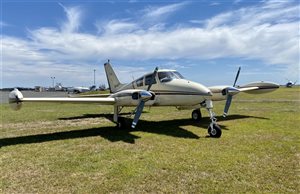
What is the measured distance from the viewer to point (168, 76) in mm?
13703

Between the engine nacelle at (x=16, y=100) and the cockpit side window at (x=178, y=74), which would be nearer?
the engine nacelle at (x=16, y=100)

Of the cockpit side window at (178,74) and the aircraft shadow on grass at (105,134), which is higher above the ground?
the cockpit side window at (178,74)

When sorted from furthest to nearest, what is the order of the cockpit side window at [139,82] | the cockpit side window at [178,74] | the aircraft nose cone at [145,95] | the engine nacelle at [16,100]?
the cockpit side window at [139,82], the cockpit side window at [178,74], the aircraft nose cone at [145,95], the engine nacelle at [16,100]

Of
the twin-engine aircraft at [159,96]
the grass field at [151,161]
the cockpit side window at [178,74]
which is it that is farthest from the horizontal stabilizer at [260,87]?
the cockpit side window at [178,74]

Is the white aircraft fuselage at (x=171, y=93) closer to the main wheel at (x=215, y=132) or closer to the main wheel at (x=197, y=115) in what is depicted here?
the main wheel at (x=215, y=132)

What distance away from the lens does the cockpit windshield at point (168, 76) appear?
13.6 m

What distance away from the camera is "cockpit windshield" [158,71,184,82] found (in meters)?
13.6

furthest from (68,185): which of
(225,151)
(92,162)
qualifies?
(225,151)

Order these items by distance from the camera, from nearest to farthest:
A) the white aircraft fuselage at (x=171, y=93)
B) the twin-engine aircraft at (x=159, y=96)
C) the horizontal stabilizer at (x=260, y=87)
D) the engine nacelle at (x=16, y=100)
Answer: the engine nacelle at (x=16, y=100), the twin-engine aircraft at (x=159, y=96), the white aircraft fuselage at (x=171, y=93), the horizontal stabilizer at (x=260, y=87)

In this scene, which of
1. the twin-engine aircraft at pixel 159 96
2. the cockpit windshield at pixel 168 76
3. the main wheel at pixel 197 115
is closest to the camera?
the twin-engine aircraft at pixel 159 96

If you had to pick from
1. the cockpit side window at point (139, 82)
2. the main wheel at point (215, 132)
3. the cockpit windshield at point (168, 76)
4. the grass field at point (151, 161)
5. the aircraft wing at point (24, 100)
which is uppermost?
the cockpit windshield at point (168, 76)

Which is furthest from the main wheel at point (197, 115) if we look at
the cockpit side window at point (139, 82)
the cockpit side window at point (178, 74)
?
the cockpit side window at point (139, 82)

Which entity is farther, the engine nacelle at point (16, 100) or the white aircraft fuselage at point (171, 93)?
the white aircraft fuselage at point (171, 93)

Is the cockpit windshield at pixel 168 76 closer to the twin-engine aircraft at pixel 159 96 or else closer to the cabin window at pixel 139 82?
the twin-engine aircraft at pixel 159 96
